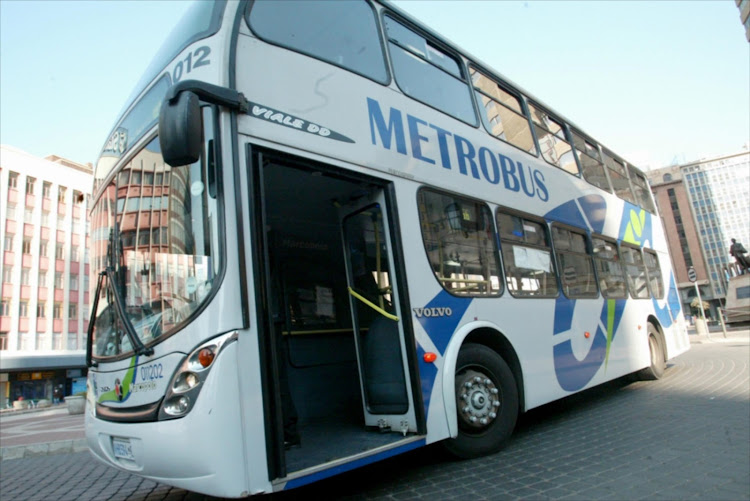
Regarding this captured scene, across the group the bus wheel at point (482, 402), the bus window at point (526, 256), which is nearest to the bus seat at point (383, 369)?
the bus wheel at point (482, 402)

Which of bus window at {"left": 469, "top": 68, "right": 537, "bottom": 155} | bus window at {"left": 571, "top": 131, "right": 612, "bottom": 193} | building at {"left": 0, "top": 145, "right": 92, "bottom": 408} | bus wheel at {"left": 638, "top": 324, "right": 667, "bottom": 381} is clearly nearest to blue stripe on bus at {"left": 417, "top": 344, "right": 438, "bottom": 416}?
bus window at {"left": 469, "top": 68, "right": 537, "bottom": 155}

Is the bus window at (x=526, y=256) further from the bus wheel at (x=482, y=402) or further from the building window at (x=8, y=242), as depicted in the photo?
the building window at (x=8, y=242)

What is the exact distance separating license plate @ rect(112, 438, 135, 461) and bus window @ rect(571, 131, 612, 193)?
6835mm

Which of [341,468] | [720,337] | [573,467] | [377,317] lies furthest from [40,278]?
[720,337]

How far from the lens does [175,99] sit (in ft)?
9.04

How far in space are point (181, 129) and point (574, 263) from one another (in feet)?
16.7

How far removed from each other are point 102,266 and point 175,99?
1.55 meters

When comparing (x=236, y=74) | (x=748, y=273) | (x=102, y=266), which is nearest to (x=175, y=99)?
(x=236, y=74)

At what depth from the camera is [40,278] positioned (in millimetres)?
36531

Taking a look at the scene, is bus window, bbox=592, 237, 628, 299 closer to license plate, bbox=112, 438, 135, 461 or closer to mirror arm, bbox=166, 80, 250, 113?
mirror arm, bbox=166, 80, 250, 113

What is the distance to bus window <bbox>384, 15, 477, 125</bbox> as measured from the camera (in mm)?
4582

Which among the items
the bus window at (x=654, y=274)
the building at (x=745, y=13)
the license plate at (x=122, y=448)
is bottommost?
the license plate at (x=122, y=448)

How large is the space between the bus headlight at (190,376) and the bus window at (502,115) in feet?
13.2

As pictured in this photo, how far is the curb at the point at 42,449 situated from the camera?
300 inches
